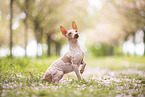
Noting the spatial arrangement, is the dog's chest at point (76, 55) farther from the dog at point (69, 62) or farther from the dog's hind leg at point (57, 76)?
the dog's hind leg at point (57, 76)

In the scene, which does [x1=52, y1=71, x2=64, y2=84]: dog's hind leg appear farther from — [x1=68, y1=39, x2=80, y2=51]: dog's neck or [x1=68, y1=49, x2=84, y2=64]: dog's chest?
[x1=68, y1=39, x2=80, y2=51]: dog's neck

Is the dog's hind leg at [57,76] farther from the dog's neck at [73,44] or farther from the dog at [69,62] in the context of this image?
the dog's neck at [73,44]

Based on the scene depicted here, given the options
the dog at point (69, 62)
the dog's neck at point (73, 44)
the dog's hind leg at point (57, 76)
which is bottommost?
the dog's hind leg at point (57, 76)

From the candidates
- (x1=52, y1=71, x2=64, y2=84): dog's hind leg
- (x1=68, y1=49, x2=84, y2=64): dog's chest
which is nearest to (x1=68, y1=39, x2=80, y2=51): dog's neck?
(x1=68, y1=49, x2=84, y2=64): dog's chest

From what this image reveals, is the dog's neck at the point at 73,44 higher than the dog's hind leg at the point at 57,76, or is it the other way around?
the dog's neck at the point at 73,44

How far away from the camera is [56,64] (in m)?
5.53

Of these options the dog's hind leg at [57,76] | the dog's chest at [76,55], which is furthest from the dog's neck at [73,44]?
the dog's hind leg at [57,76]

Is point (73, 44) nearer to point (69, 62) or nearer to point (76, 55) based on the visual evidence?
point (76, 55)

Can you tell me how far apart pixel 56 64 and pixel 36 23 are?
57.5ft

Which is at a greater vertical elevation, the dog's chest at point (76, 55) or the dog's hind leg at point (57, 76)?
the dog's chest at point (76, 55)

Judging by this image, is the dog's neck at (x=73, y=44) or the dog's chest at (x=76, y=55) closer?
the dog's chest at (x=76, y=55)

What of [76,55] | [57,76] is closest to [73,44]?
[76,55]

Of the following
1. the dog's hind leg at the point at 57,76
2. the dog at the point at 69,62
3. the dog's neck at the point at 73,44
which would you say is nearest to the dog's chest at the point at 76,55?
the dog at the point at 69,62

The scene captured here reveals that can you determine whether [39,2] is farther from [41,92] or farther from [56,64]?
[41,92]
